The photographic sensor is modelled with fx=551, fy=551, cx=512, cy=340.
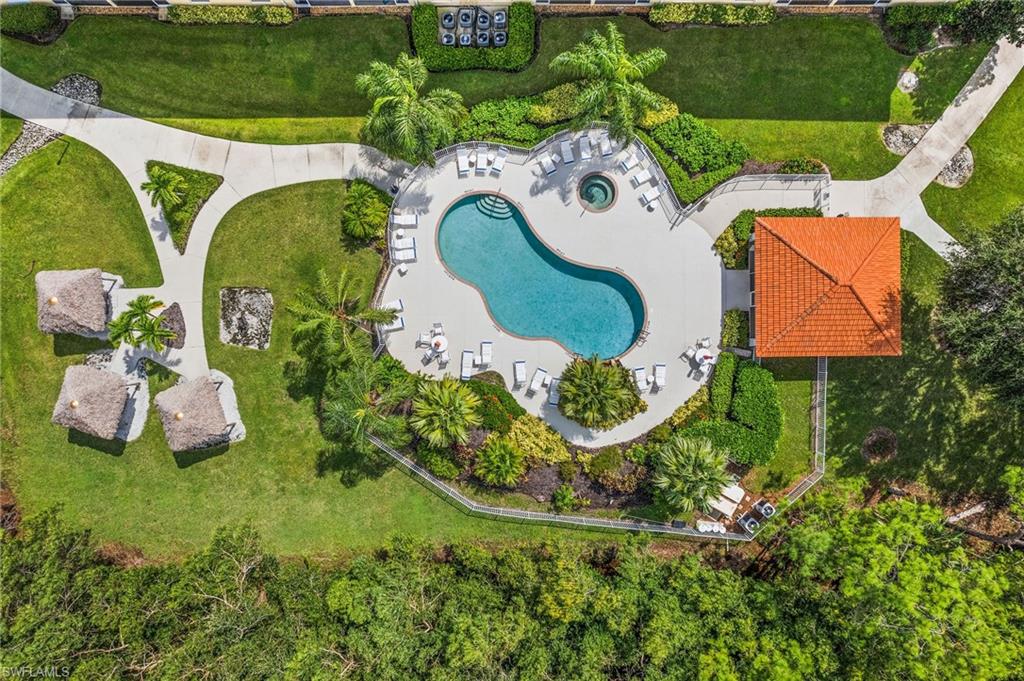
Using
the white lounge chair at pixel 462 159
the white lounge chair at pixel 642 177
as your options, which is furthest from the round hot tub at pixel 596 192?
the white lounge chair at pixel 462 159

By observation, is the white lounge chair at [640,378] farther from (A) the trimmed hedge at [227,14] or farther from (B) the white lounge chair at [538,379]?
(A) the trimmed hedge at [227,14]

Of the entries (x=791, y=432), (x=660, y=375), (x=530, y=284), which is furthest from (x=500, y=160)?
(x=791, y=432)

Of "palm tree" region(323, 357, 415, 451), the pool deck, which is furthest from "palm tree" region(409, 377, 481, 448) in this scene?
the pool deck

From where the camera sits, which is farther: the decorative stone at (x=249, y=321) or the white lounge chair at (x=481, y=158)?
the decorative stone at (x=249, y=321)

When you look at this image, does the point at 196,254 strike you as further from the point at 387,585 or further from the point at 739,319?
the point at 739,319

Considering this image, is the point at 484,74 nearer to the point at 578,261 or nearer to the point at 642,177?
the point at 642,177

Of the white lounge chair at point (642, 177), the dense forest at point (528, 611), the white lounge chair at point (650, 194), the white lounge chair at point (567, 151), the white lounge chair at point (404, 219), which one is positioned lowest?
the dense forest at point (528, 611)
